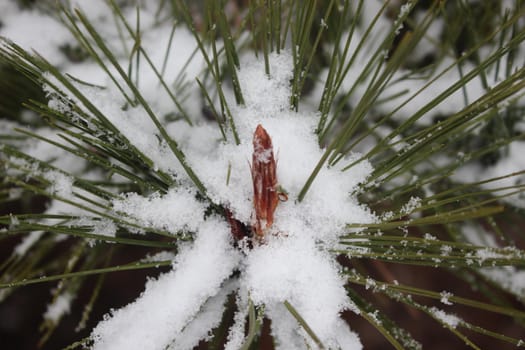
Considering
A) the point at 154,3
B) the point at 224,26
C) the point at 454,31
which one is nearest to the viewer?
the point at 224,26

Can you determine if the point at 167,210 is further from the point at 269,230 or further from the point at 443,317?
the point at 443,317

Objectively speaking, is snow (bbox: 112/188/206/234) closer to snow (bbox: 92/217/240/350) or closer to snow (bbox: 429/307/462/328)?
snow (bbox: 92/217/240/350)

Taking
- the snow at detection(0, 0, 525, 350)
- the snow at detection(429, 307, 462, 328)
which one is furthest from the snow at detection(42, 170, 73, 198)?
the snow at detection(429, 307, 462, 328)

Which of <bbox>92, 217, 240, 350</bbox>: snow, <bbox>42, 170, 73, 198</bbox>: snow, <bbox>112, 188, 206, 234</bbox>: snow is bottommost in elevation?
<bbox>92, 217, 240, 350</bbox>: snow

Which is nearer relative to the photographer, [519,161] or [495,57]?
[495,57]

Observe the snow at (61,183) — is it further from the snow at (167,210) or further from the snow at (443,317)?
the snow at (443,317)

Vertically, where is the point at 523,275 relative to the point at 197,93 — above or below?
below

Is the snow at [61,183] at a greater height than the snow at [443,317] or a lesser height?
greater

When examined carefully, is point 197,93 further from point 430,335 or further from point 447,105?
point 430,335

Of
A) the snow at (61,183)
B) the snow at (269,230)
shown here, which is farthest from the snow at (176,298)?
the snow at (61,183)

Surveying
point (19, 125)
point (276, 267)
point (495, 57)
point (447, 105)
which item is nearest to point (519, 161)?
point (447, 105)

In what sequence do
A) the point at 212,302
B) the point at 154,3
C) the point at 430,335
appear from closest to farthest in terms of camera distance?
the point at 212,302 → the point at 154,3 → the point at 430,335
